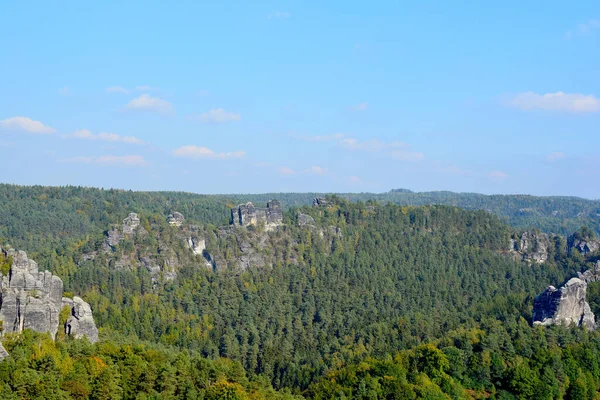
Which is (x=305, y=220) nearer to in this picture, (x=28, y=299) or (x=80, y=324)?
(x=80, y=324)

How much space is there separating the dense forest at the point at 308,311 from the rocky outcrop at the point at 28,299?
7.54ft

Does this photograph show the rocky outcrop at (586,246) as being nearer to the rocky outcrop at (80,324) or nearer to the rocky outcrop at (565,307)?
the rocky outcrop at (565,307)

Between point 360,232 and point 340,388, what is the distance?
309 feet

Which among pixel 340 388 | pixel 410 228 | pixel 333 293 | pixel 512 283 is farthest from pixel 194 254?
pixel 340 388

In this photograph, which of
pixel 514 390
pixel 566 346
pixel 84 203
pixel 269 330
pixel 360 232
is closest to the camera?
pixel 514 390

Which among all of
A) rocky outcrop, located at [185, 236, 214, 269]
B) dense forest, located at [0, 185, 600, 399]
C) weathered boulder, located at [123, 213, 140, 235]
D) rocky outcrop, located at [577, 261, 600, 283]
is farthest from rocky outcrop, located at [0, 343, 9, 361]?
rocky outcrop, located at [577, 261, 600, 283]

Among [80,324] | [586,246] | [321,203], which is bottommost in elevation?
[80,324]

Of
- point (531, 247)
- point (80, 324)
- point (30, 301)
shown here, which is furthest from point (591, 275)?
point (30, 301)

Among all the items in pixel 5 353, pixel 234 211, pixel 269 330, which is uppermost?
pixel 234 211

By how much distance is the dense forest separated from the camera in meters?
67.9

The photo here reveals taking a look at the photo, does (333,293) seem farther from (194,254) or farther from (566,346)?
(566,346)

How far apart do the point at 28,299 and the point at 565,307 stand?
6650cm

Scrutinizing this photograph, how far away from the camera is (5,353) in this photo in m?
62.1

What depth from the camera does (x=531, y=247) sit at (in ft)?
525
